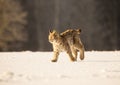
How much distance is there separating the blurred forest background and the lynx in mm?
19569

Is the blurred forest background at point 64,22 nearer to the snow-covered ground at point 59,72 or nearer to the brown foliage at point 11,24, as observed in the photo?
the brown foliage at point 11,24

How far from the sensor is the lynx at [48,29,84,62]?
316 inches

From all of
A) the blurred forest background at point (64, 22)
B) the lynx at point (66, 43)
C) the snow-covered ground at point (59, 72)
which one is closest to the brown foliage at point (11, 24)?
the blurred forest background at point (64, 22)

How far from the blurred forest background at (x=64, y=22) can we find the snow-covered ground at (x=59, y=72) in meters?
20.2

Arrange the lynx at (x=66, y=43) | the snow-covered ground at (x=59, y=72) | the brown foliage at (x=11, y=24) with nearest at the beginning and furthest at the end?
1. the snow-covered ground at (x=59, y=72)
2. the lynx at (x=66, y=43)
3. the brown foliage at (x=11, y=24)

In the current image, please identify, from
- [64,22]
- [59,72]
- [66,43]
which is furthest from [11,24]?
[59,72]

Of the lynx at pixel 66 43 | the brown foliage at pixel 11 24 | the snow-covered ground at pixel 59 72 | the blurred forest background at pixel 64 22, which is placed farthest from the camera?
the blurred forest background at pixel 64 22

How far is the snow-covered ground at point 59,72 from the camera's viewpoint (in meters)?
5.86

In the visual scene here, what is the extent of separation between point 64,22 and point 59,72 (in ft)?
82.9

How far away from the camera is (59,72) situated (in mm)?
6727

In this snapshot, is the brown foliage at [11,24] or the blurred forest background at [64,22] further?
the blurred forest background at [64,22]

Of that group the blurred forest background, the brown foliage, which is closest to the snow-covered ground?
the brown foliage

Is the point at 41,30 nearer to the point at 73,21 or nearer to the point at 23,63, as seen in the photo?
the point at 73,21

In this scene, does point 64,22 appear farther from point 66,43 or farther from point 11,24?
point 66,43
